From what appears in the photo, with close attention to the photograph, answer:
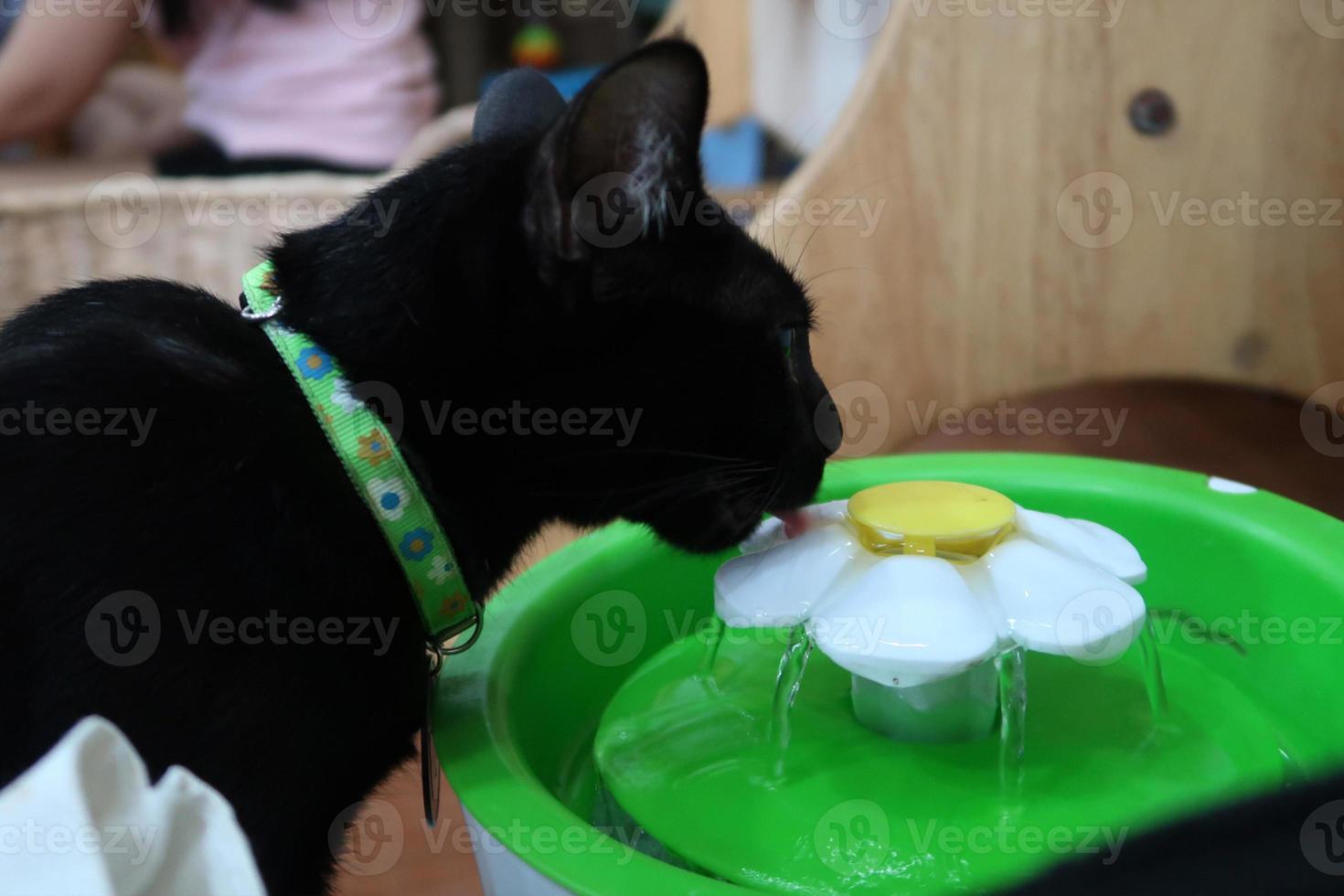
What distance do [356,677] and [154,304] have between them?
0.84ft

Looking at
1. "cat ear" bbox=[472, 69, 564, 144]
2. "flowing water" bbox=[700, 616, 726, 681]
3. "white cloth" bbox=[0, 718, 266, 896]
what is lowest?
"flowing water" bbox=[700, 616, 726, 681]

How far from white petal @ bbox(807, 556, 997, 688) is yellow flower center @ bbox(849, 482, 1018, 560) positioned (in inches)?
0.9

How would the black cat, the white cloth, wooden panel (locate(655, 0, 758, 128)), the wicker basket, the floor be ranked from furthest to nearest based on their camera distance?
wooden panel (locate(655, 0, 758, 128)) → the wicker basket → the floor → the black cat → the white cloth

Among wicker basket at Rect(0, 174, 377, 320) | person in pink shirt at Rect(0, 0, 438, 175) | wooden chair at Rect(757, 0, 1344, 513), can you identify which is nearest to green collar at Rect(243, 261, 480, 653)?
wooden chair at Rect(757, 0, 1344, 513)

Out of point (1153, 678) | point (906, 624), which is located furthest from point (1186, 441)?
point (906, 624)

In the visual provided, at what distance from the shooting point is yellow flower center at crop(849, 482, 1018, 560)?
2.38ft

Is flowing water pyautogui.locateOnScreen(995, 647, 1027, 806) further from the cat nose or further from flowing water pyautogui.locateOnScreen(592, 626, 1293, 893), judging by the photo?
the cat nose

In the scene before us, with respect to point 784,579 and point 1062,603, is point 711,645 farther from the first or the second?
point 1062,603

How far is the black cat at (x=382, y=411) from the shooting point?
58 centimetres

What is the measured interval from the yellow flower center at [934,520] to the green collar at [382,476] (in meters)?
0.28

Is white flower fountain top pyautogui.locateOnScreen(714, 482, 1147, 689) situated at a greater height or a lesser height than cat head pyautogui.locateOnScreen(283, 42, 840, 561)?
lesser

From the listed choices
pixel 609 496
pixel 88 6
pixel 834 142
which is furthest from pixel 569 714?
pixel 88 6

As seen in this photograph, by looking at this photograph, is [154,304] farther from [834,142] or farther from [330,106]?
[330,106]

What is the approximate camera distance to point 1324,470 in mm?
1498
